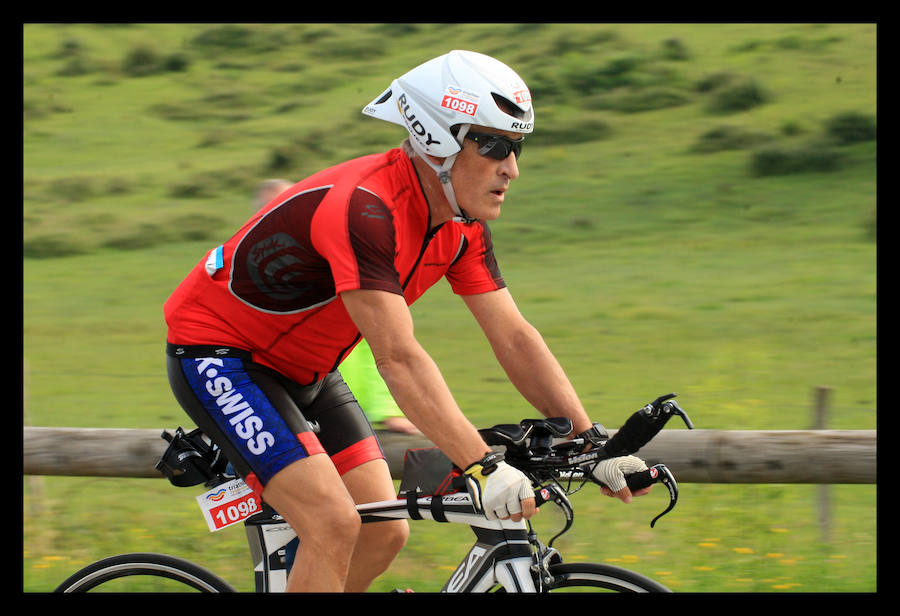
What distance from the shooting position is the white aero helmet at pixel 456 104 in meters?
3.61

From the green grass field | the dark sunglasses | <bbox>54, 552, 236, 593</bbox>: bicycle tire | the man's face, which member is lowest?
the green grass field

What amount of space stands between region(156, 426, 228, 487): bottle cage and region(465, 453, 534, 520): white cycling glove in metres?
1.04

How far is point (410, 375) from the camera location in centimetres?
345

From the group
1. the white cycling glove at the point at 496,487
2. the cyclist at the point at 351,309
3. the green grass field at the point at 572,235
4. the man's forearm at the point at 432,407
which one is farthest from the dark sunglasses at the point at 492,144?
the green grass field at the point at 572,235

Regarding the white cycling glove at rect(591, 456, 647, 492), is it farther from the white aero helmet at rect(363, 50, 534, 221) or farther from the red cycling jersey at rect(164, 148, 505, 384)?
the white aero helmet at rect(363, 50, 534, 221)

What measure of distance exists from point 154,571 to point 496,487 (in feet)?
4.73

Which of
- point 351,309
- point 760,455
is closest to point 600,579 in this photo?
point 351,309

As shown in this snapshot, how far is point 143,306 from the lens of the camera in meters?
14.8

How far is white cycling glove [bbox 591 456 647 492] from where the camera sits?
3492 mm

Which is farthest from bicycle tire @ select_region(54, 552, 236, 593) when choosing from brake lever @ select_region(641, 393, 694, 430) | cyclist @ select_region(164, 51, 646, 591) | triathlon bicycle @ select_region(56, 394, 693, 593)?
brake lever @ select_region(641, 393, 694, 430)

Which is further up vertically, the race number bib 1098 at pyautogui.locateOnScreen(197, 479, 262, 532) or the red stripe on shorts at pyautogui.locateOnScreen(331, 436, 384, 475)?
the red stripe on shorts at pyautogui.locateOnScreen(331, 436, 384, 475)

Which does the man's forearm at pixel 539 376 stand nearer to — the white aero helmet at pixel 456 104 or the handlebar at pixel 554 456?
the handlebar at pixel 554 456
